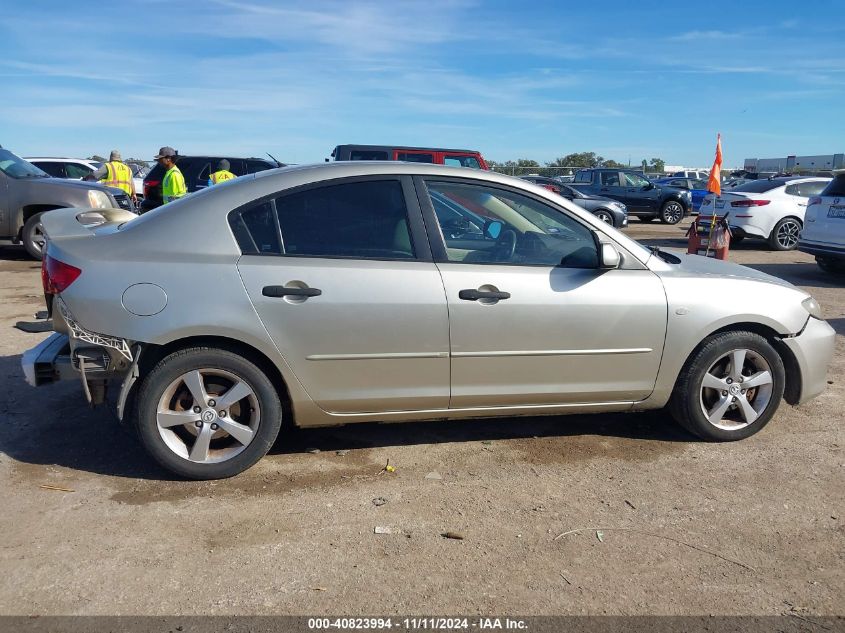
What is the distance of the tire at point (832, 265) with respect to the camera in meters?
11.6

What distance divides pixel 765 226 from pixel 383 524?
1332 cm

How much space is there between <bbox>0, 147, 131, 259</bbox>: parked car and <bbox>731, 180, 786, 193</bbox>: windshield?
1216 cm

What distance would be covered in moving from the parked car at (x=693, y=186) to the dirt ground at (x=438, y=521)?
21.2m

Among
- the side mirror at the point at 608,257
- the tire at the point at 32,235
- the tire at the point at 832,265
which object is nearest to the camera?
the side mirror at the point at 608,257

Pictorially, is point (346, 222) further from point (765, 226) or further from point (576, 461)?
point (765, 226)

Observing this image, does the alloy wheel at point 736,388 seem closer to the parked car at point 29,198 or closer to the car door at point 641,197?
the parked car at point 29,198

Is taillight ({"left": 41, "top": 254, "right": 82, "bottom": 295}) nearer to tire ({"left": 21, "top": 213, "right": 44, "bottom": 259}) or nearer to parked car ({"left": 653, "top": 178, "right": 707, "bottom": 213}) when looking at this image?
tire ({"left": 21, "top": 213, "right": 44, "bottom": 259})

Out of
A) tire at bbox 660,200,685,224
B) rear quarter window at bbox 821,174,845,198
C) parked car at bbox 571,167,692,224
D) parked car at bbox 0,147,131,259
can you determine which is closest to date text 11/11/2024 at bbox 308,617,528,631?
rear quarter window at bbox 821,174,845,198

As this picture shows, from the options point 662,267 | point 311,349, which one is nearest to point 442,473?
point 311,349

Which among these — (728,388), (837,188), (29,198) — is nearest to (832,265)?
(837,188)

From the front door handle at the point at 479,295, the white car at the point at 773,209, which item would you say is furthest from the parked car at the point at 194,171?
the front door handle at the point at 479,295

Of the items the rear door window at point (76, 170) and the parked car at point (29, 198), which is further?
the rear door window at point (76, 170)

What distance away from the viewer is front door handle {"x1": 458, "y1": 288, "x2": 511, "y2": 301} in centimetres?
390

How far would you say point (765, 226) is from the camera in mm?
14445
